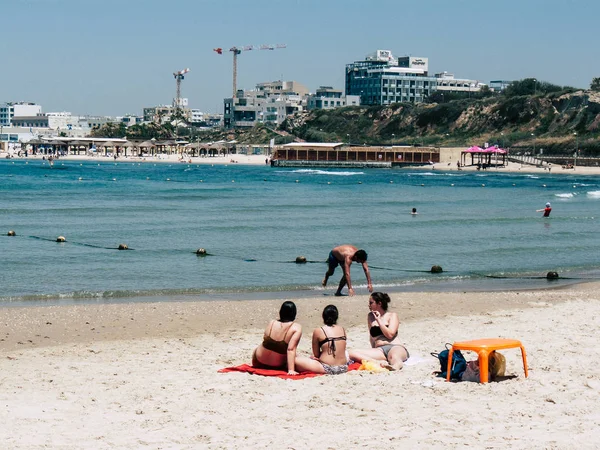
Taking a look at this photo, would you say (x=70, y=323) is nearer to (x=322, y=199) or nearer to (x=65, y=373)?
(x=65, y=373)

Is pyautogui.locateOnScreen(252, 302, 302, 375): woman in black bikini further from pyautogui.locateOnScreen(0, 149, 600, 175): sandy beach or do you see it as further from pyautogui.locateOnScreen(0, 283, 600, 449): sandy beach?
pyautogui.locateOnScreen(0, 149, 600, 175): sandy beach

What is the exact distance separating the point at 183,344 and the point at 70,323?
2.92 meters

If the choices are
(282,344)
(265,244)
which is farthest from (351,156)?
(282,344)

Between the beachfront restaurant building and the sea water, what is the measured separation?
3609 inches

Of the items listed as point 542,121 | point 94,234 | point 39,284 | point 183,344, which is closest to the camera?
point 183,344

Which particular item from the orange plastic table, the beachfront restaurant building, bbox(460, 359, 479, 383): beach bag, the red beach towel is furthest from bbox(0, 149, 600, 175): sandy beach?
the red beach towel

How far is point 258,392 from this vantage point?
10.6 meters

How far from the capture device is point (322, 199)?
64875 mm

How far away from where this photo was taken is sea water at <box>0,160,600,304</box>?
22.0m

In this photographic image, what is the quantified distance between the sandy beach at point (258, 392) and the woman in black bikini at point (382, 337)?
28 cm

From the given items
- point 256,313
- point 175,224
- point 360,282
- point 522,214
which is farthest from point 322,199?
point 256,313

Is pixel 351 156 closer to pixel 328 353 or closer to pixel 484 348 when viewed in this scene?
pixel 328 353

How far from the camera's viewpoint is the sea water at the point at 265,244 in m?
22.0

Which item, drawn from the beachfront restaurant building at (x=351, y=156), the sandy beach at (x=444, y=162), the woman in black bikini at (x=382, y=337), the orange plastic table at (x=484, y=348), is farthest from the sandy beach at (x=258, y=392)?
the beachfront restaurant building at (x=351, y=156)
